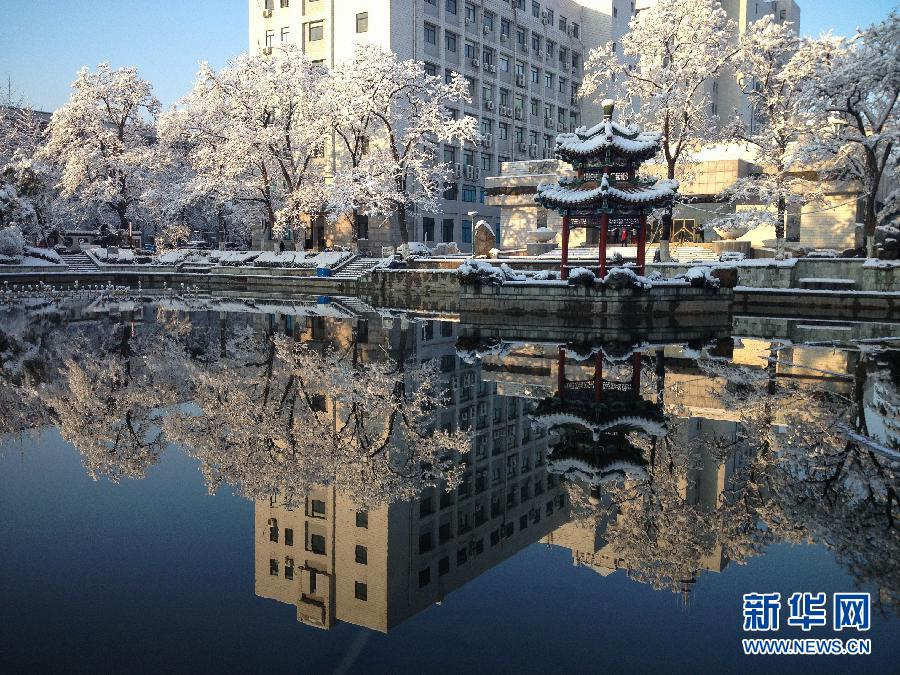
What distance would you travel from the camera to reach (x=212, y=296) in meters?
44.9

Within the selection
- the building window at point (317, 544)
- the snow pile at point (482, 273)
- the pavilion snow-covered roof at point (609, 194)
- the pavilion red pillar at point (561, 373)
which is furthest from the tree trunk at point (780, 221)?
the building window at point (317, 544)

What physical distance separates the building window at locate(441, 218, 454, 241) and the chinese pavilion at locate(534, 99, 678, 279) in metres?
33.4

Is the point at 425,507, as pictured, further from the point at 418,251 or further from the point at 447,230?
the point at 447,230

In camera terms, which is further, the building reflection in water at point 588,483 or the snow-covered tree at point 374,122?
the snow-covered tree at point 374,122

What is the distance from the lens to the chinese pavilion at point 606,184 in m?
29.7

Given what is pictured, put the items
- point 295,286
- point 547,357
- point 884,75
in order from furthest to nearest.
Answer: point 295,286 < point 884,75 < point 547,357

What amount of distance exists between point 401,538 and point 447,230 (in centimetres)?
5994

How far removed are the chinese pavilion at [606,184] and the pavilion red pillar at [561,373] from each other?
1137 cm

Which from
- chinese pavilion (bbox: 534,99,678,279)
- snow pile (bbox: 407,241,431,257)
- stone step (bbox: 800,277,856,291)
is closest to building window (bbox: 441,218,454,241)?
snow pile (bbox: 407,241,431,257)

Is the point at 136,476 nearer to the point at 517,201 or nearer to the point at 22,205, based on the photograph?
the point at 517,201

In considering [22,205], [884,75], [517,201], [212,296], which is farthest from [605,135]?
[22,205]

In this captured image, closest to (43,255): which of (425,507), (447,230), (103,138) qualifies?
(103,138)

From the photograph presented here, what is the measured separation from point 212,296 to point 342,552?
41048 millimetres

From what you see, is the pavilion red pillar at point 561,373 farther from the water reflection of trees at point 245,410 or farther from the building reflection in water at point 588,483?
the water reflection of trees at point 245,410
